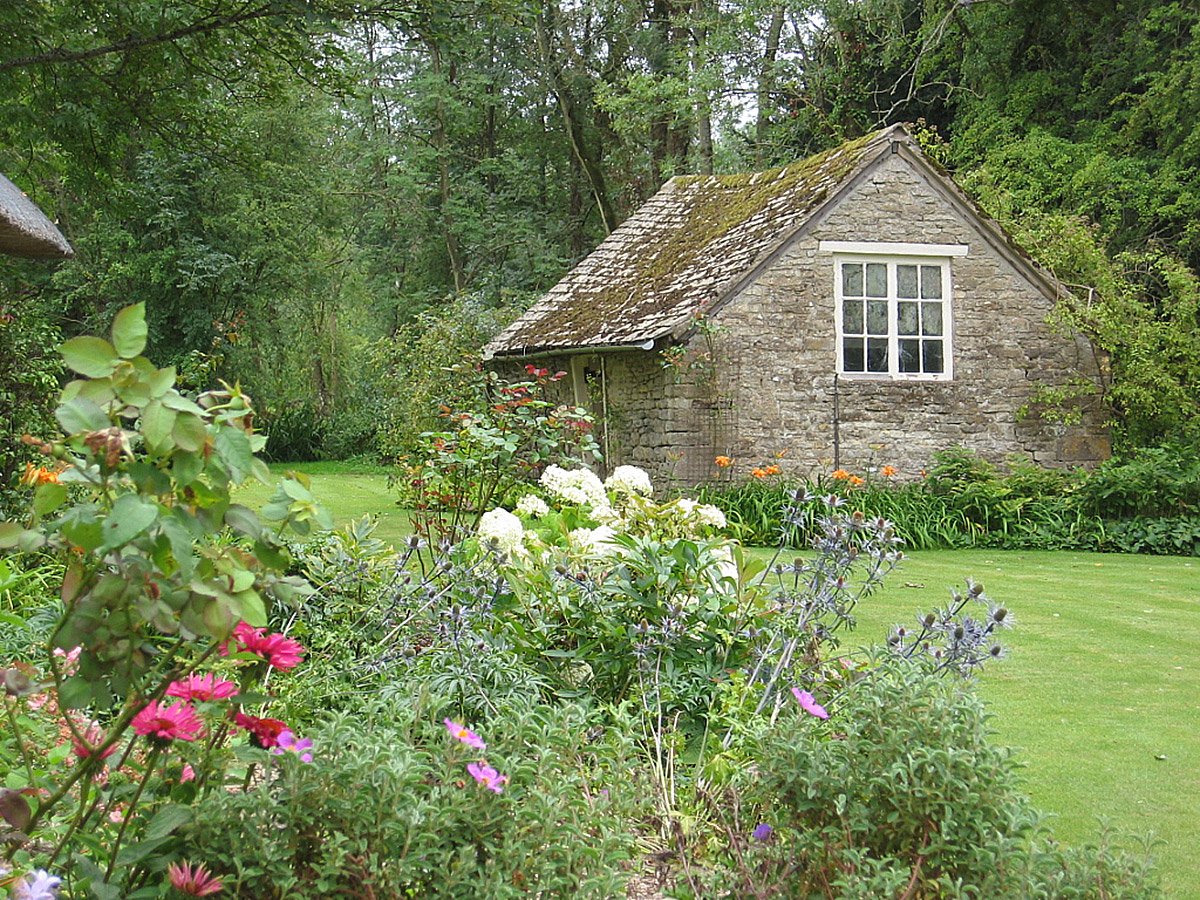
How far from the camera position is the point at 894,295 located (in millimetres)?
14852

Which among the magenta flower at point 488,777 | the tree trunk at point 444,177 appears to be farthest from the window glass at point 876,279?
the tree trunk at point 444,177

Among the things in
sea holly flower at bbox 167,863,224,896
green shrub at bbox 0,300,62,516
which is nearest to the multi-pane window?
green shrub at bbox 0,300,62,516

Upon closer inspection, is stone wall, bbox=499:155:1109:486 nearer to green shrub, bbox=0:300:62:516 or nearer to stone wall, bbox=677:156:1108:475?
stone wall, bbox=677:156:1108:475

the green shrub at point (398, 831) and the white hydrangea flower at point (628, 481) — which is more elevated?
the white hydrangea flower at point (628, 481)

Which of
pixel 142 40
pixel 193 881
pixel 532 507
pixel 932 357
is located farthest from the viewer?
pixel 932 357

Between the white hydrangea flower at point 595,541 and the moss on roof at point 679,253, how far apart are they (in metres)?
8.47

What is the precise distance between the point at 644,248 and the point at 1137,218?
305 inches

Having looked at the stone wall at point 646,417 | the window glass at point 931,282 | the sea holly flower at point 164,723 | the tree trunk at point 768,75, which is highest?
the tree trunk at point 768,75

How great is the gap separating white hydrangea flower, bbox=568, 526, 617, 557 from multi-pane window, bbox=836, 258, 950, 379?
10.0 metres

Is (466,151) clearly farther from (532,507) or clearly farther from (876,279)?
(532,507)

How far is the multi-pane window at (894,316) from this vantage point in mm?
14719

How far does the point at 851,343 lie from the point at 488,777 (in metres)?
13.1

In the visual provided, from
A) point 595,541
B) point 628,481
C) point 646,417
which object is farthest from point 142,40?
point 646,417

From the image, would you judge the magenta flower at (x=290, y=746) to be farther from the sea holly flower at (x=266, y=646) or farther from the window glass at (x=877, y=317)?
the window glass at (x=877, y=317)
